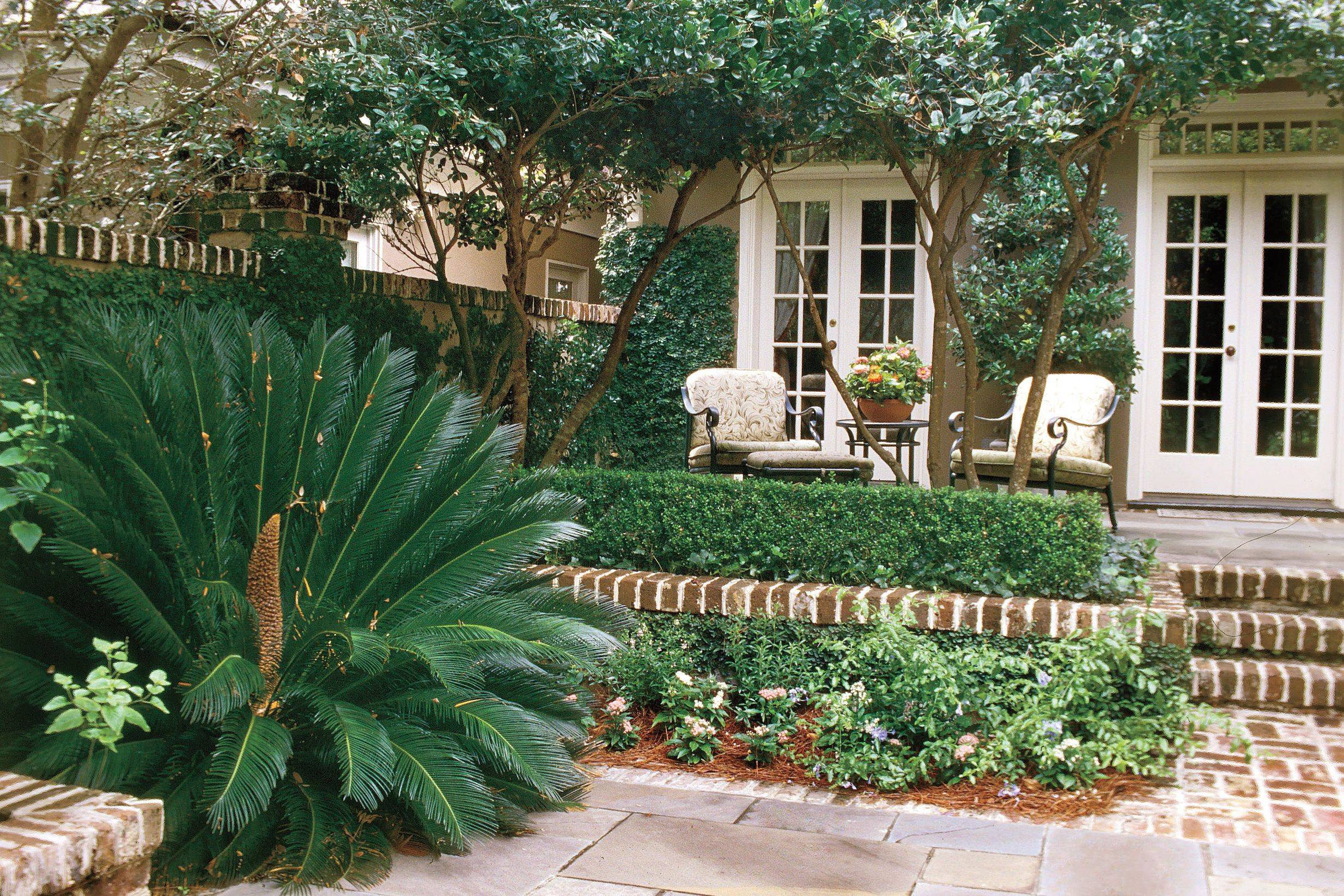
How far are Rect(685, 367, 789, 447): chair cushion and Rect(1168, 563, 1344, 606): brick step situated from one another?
2777 mm

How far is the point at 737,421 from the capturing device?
21.2 ft

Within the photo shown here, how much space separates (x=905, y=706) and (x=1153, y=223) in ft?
17.6

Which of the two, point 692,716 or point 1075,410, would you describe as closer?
point 692,716

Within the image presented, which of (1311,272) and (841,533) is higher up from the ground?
(1311,272)

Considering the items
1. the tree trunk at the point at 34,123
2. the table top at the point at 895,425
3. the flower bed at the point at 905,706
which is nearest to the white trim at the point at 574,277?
the table top at the point at 895,425

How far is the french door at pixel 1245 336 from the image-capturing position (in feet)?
23.0

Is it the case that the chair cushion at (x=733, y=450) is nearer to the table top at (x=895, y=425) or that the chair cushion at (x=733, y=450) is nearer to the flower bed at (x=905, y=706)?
the table top at (x=895, y=425)

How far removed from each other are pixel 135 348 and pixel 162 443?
259 mm

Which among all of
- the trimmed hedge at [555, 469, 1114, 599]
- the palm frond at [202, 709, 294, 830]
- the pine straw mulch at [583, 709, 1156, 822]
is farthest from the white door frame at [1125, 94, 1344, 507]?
the palm frond at [202, 709, 294, 830]

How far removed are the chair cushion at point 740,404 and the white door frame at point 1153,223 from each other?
2.60m

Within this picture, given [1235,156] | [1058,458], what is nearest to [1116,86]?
[1058,458]

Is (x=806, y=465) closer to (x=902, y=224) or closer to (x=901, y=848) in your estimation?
(x=901, y=848)

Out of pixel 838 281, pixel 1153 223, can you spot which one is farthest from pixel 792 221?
pixel 1153 223

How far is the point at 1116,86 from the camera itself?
3814 mm
